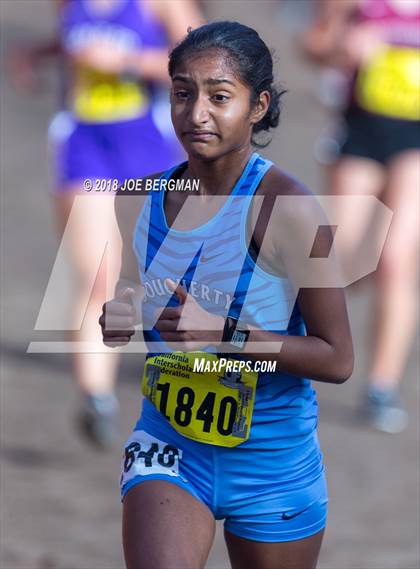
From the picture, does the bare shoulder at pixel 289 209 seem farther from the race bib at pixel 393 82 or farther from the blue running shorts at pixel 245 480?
the race bib at pixel 393 82

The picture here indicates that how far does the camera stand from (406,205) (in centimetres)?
579

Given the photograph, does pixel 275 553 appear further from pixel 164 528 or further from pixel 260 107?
pixel 260 107

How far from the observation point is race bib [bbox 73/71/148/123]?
5742 millimetres

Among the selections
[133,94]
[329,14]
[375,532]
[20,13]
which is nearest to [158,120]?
[133,94]

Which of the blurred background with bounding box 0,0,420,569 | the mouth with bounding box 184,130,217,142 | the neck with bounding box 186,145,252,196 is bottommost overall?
the blurred background with bounding box 0,0,420,569

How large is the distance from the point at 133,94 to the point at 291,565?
10.0ft

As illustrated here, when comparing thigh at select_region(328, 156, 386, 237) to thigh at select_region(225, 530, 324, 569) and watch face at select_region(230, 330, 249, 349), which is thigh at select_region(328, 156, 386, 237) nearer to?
thigh at select_region(225, 530, 324, 569)

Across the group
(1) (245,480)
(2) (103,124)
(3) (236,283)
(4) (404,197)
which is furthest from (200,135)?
(4) (404,197)

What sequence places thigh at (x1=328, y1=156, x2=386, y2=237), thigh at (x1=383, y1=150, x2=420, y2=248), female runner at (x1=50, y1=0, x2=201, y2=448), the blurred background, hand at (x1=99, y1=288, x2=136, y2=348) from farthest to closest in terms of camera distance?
1. thigh at (x1=328, y1=156, x2=386, y2=237)
2. thigh at (x1=383, y1=150, x2=420, y2=248)
3. female runner at (x1=50, y1=0, x2=201, y2=448)
4. the blurred background
5. hand at (x1=99, y1=288, x2=136, y2=348)

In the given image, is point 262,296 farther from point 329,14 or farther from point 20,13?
point 20,13

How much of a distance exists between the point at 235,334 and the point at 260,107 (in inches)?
22.1

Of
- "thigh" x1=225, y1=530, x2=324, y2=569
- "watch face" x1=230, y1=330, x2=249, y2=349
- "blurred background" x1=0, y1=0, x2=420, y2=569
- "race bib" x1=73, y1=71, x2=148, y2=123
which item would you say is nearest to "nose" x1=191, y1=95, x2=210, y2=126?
"watch face" x1=230, y1=330, x2=249, y2=349

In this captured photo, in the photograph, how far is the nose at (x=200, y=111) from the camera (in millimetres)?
3012

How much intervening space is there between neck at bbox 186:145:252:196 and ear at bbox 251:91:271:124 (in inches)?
2.9
